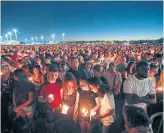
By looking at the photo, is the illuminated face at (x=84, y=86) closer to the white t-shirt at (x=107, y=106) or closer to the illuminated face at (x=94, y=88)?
the illuminated face at (x=94, y=88)

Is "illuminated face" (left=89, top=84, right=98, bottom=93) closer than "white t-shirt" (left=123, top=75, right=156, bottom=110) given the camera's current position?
Yes

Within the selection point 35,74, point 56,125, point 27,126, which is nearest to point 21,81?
point 27,126

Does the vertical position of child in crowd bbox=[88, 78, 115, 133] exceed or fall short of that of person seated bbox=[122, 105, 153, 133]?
it falls short

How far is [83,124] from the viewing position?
4.21 m

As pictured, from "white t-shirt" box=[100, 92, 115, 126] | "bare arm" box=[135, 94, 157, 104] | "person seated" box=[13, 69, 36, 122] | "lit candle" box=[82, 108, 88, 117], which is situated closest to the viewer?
"white t-shirt" box=[100, 92, 115, 126]

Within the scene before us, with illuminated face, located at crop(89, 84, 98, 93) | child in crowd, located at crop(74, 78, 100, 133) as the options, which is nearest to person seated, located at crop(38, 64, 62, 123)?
child in crowd, located at crop(74, 78, 100, 133)

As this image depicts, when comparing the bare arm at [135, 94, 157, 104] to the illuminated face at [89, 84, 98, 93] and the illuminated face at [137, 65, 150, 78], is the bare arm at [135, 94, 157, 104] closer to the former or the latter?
the illuminated face at [137, 65, 150, 78]


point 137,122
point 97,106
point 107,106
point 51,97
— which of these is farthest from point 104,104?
point 137,122

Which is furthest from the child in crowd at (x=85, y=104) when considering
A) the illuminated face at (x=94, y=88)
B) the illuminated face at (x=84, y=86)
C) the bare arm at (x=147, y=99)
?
the bare arm at (x=147, y=99)

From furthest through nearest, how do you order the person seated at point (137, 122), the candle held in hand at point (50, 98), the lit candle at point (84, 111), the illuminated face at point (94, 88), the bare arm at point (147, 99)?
the candle held in hand at point (50, 98)
the lit candle at point (84, 111)
the bare arm at point (147, 99)
the illuminated face at point (94, 88)
the person seated at point (137, 122)

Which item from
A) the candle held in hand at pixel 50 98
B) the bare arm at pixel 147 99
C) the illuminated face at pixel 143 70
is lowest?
the candle held in hand at pixel 50 98

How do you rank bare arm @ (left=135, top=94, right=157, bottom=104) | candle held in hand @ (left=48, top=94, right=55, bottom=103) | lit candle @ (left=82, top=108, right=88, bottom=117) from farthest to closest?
candle held in hand @ (left=48, top=94, right=55, bottom=103)
lit candle @ (left=82, top=108, right=88, bottom=117)
bare arm @ (left=135, top=94, right=157, bottom=104)

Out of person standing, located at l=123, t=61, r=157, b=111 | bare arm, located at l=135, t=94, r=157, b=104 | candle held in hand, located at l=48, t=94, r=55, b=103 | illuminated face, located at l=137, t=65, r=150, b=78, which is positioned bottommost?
candle held in hand, located at l=48, t=94, r=55, b=103

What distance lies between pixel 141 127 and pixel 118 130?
2985mm
